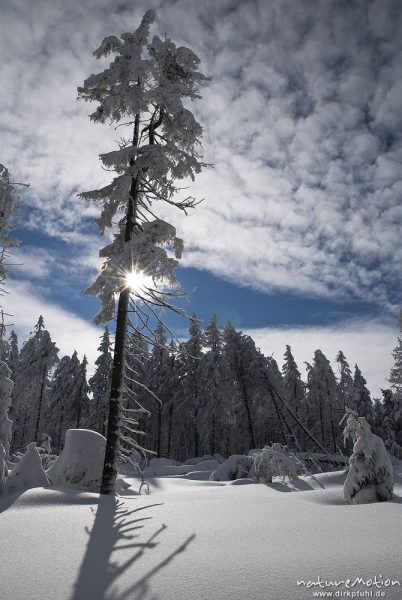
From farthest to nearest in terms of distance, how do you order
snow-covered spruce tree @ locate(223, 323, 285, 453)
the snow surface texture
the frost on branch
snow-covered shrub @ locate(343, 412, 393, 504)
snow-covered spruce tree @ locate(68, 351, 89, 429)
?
snow-covered spruce tree @ locate(68, 351, 89, 429) < snow-covered spruce tree @ locate(223, 323, 285, 453) < the snow surface texture < the frost on branch < snow-covered shrub @ locate(343, 412, 393, 504)

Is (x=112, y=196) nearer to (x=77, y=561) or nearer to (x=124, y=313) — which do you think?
(x=124, y=313)

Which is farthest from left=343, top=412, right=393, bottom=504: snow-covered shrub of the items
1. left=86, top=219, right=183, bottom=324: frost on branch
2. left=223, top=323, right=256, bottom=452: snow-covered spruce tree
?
left=223, top=323, right=256, bottom=452: snow-covered spruce tree

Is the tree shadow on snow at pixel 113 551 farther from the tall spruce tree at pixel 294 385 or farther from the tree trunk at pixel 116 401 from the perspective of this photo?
the tall spruce tree at pixel 294 385

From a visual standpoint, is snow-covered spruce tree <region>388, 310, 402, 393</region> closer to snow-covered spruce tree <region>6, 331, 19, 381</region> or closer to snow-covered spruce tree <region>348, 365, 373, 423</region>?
snow-covered spruce tree <region>348, 365, 373, 423</region>

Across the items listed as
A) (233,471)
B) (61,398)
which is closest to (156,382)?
(61,398)

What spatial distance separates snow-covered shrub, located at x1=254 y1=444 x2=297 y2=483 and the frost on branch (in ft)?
28.1

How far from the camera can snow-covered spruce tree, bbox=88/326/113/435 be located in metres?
44.2

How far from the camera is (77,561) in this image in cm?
336

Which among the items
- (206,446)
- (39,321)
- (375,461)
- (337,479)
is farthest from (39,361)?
(375,461)

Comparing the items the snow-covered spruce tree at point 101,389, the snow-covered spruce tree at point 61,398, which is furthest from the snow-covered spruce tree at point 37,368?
the snow-covered spruce tree at point 101,389

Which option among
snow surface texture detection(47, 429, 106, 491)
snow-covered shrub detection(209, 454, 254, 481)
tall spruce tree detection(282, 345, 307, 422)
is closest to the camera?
snow surface texture detection(47, 429, 106, 491)

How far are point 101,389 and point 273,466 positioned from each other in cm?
3518

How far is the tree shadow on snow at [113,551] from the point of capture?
2713 mm

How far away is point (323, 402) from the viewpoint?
52125 mm
